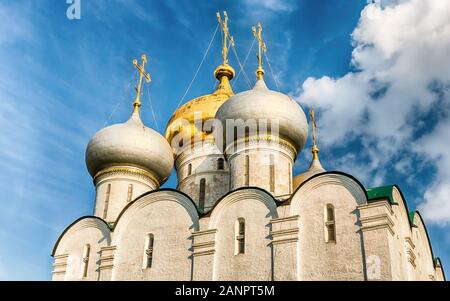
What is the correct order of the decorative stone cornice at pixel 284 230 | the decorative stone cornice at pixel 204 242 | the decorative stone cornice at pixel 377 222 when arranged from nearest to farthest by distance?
the decorative stone cornice at pixel 377 222, the decorative stone cornice at pixel 284 230, the decorative stone cornice at pixel 204 242

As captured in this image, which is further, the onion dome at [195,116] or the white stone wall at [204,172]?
the onion dome at [195,116]

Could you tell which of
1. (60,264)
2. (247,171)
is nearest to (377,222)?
(247,171)

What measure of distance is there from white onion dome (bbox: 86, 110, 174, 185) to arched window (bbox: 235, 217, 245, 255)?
454cm

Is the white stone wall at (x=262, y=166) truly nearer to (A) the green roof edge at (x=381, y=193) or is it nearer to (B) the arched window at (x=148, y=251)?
(B) the arched window at (x=148, y=251)

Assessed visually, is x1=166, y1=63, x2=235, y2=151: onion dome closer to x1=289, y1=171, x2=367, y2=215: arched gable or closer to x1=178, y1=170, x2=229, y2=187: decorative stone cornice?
x1=178, y1=170, x2=229, y2=187: decorative stone cornice

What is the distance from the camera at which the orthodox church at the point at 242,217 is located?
37.7ft

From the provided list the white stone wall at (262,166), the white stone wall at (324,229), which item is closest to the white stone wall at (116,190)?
the white stone wall at (262,166)

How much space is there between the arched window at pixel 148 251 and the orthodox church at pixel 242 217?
0.03 metres

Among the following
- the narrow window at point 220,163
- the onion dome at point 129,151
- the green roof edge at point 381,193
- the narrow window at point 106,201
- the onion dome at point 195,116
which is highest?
the onion dome at point 195,116

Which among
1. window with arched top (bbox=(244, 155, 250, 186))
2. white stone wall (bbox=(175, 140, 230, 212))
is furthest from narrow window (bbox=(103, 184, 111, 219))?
window with arched top (bbox=(244, 155, 250, 186))

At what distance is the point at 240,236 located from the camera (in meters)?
12.6
